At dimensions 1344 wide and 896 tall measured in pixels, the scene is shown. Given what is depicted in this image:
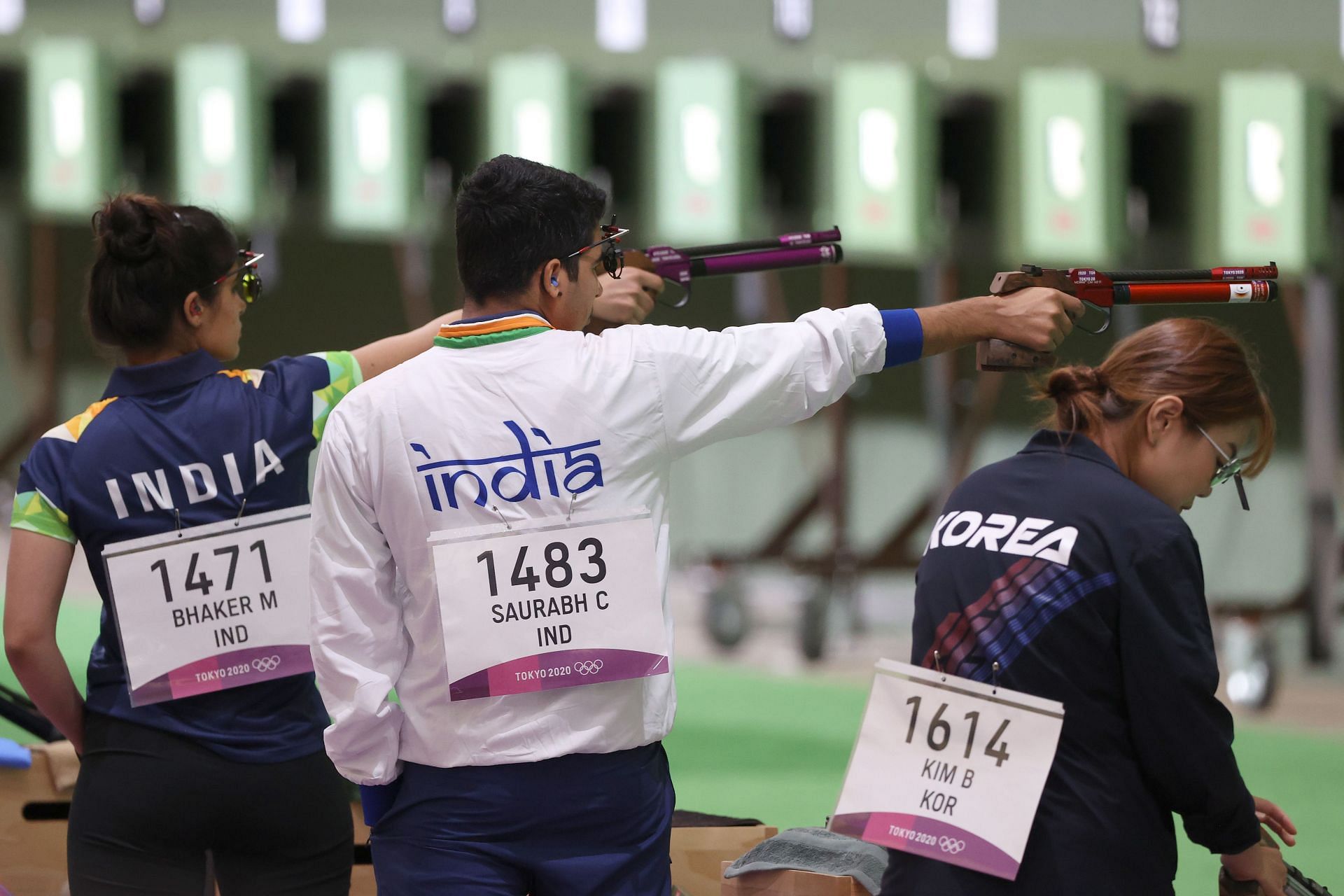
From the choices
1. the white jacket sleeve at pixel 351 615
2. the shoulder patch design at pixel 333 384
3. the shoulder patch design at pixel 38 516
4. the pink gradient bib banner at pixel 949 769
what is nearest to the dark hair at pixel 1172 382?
the pink gradient bib banner at pixel 949 769

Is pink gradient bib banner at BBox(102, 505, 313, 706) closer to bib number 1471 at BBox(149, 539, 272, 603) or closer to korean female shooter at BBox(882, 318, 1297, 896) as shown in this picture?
bib number 1471 at BBox(149, 539, 272, 603)

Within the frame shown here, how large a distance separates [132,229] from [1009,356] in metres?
1.01

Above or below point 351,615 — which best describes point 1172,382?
above

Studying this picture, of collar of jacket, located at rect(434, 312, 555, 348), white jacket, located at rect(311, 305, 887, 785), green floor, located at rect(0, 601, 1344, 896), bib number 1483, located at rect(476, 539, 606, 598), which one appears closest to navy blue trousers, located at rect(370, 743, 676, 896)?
white jacket, located at rect(311, 305, 887, 785)

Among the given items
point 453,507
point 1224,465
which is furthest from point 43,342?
point 1224,465

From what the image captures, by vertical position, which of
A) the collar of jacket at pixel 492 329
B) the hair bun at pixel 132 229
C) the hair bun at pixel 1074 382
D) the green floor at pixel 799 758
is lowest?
the green floor at pixel 799 758

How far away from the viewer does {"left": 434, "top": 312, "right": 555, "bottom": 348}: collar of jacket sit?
1.43m

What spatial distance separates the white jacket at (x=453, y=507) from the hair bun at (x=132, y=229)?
49 centimetres

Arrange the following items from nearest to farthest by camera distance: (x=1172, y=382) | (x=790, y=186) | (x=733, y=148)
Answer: (x=1172, y=382), (x=733, y=148), (x=790, y=186)

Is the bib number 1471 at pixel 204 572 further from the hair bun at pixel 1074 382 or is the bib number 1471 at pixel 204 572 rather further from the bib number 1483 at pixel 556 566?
the hair bun at pixel 1074 382

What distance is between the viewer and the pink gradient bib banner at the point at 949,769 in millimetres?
1442

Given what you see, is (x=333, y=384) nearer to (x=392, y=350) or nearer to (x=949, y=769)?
(x=392, y=350)

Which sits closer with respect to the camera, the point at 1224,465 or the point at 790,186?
the point at 1224,465

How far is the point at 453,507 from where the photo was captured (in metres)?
1.41
